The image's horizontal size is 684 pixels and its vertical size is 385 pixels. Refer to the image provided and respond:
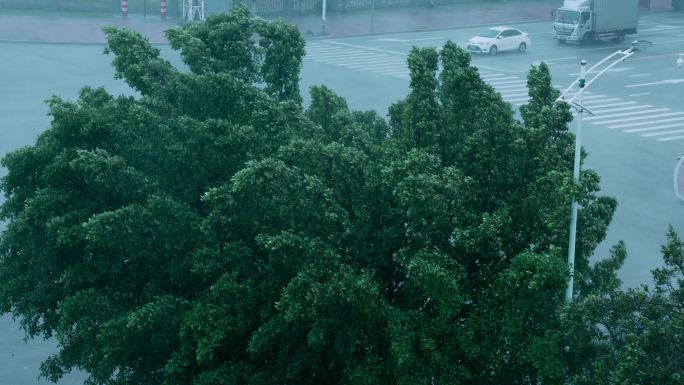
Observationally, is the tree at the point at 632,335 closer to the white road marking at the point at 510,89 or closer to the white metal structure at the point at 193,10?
the white road marking at the point at 510,89

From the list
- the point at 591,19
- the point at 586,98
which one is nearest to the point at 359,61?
the point at 586,98

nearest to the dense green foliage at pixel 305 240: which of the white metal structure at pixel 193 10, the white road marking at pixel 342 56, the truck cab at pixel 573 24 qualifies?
the white road marking at pixel 342 56

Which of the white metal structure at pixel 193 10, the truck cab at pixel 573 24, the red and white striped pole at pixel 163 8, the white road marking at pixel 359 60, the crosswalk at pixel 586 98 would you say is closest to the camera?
the crosswalk at pixel 586 98

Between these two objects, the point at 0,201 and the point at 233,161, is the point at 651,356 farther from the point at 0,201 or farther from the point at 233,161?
the point at 0,201

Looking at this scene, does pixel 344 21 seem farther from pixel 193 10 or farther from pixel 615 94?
pixel 615 94

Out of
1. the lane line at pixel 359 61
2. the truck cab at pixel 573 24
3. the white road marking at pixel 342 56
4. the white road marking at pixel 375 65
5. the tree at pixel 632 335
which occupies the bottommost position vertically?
the tree at pixel 632 335

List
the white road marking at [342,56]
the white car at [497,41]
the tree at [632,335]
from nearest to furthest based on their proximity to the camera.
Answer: the tree at [632,335] < the white road marking at [342,56] < the white car at [497,41]

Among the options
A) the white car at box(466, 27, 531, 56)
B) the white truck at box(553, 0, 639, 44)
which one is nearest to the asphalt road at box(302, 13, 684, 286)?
the white car at box(466, 27, 531, 56)

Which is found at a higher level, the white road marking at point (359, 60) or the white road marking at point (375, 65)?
the white road marking at point (359, 60)
